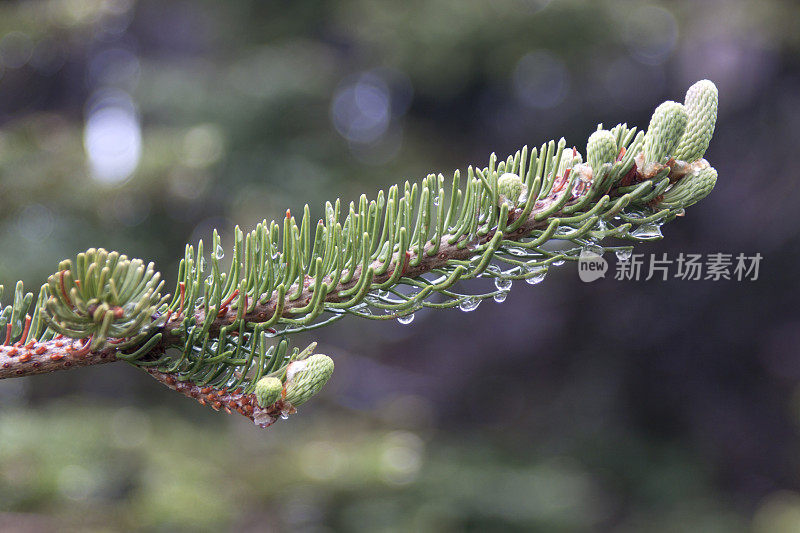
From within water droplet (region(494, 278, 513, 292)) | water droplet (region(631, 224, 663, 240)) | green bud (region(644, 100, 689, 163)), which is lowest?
water droplet (region(494, 278, 513, 292))

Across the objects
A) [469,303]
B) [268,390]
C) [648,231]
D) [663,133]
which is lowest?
[268,390]

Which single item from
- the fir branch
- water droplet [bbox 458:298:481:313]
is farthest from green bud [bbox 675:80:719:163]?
water droplet [bbox 458:298:481:313]

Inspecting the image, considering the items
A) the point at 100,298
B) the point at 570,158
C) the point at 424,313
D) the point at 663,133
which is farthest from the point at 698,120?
the point at 424,313

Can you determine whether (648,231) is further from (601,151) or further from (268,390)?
(268,390)

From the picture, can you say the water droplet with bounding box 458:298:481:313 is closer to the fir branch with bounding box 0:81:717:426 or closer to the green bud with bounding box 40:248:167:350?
the fir branch with bounding box 0:81:717:426

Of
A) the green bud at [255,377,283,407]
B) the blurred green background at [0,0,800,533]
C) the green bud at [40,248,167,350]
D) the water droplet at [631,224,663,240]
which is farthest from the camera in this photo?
the blurred green background at [0,0,800,533]
